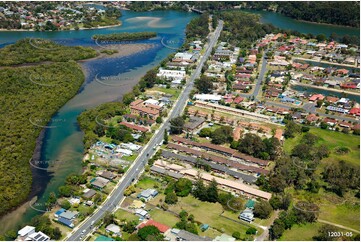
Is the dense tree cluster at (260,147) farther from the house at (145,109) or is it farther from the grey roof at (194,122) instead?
the house at (145,109)

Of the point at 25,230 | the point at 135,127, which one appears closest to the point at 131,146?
the point at 135,127

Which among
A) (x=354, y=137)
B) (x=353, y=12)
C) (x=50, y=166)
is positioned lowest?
(x=50, y=166)

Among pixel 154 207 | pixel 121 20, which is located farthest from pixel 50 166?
pixel 121 20

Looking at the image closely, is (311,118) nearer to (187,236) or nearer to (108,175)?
(108,175)

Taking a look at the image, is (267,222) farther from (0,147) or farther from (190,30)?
(190,30)

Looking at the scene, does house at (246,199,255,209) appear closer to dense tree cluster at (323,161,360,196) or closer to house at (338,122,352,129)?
dense tree cluster at (323,161,360,196)
